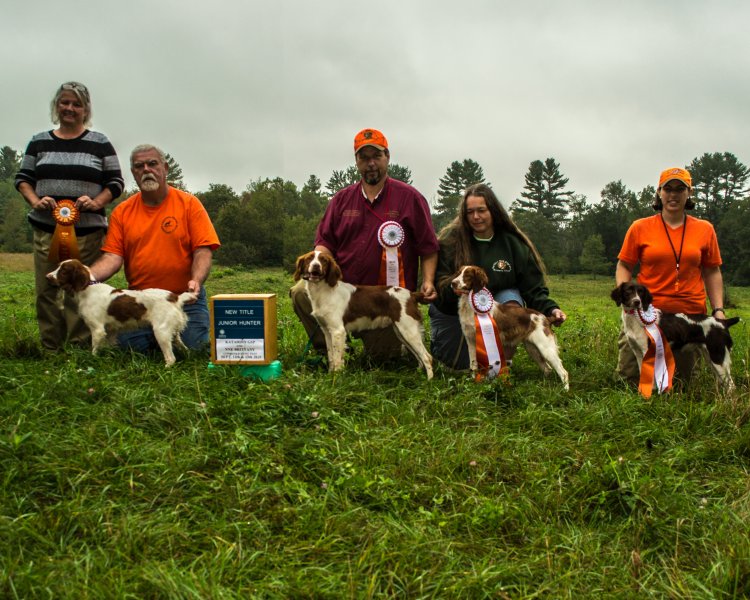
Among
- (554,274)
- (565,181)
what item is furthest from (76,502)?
(565,181)

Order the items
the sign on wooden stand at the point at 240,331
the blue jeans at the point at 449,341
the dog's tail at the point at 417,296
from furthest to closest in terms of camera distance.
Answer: the blue jeans at the point at 449,341
the dog's tail at the point at 417,296
the sign on wooden stand at the point at 240,331

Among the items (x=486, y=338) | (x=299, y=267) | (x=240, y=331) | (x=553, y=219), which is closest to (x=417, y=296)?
(x=486, y=338)

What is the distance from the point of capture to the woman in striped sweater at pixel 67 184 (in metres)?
5.25

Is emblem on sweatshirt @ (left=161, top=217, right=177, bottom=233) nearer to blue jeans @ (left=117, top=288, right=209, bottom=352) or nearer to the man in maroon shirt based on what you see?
blue jeans @ (left=117, top=288, right=209, bottom=352)

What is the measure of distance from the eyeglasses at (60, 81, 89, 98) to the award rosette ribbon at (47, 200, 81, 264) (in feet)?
3.20

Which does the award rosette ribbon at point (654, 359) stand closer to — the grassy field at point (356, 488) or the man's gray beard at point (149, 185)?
the grassy field at point (356, 488)

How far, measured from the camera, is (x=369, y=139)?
207 inches

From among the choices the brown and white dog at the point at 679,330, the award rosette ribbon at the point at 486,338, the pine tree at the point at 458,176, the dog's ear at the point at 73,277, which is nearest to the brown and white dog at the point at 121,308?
the dog's ear at the point at 73,277

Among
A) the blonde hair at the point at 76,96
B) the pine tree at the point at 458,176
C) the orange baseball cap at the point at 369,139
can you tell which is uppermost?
the pine tree at the point at 458,176

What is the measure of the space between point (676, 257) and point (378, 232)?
265 cm

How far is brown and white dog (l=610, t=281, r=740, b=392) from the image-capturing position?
193 inches

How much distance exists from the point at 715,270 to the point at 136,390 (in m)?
4.96

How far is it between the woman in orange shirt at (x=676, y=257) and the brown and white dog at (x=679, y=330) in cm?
18

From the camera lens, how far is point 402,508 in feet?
9.52
